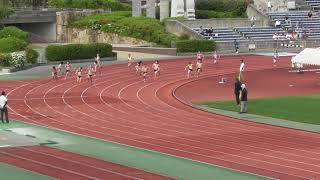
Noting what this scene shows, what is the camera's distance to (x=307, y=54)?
44.8 m

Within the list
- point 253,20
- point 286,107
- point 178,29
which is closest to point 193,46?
point 178,29

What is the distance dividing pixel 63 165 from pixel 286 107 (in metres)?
15.6

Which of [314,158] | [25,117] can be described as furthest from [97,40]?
[314,158]

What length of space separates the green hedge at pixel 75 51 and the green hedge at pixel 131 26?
368 inches

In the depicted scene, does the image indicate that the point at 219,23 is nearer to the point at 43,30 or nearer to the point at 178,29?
the point at 178,29

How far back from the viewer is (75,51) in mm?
59469

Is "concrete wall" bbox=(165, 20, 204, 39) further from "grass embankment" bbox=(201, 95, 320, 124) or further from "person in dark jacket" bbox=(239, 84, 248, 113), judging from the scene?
"person in dark jacket" bbox=(239, 84, 248, 113)

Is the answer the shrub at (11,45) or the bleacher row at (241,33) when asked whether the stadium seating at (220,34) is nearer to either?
the bleacher row at (241,33)

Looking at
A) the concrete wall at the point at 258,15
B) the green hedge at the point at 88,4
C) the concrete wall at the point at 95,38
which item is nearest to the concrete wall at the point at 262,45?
the concrete wall at the point at 95,38

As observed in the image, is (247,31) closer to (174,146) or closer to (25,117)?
(25,117)

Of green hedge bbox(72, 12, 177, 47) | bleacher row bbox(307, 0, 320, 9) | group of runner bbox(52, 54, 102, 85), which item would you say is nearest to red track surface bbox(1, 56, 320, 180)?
group of runner bbox(52, 54, 102, 85)

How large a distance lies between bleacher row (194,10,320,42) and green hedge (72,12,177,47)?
13.0 ft

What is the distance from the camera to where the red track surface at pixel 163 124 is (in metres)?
22.6

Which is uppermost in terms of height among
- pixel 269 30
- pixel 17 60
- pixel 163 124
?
pixel 269 30
